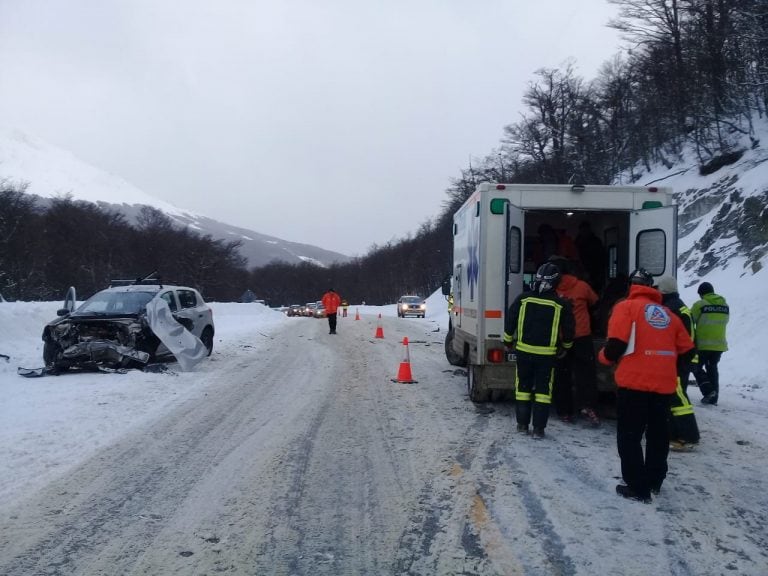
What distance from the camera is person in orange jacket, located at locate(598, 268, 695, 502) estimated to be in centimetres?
499

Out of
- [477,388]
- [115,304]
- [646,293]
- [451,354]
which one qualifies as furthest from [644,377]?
[115,304]

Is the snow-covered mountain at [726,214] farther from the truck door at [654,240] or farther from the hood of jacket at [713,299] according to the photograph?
the truck door at [654,240]

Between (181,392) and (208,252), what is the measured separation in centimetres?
6559

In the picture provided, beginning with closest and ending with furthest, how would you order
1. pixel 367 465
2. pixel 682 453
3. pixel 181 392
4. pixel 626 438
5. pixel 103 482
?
pixel 626 438, pixel 103 482, pixel 367 465, pixel 682 453, pixel 181 392

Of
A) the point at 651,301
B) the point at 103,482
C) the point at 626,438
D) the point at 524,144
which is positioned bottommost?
the point at 103,482

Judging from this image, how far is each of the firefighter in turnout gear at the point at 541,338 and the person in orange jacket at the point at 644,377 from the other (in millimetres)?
1776

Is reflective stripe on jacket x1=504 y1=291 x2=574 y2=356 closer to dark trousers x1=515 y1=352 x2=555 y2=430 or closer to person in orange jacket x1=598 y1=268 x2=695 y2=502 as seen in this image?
dark trousers x1=515 y1=352 x2=555 y2=430

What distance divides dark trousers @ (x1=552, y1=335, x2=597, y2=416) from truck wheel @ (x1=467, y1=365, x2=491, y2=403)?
0.98 metres

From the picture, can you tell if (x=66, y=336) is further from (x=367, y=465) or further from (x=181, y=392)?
(x=367, y=465)

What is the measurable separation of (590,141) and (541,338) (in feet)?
113

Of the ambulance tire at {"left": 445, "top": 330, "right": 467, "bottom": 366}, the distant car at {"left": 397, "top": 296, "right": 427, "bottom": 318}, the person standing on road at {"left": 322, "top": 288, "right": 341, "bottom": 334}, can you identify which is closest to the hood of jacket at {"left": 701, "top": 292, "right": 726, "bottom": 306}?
the ambulance tire at {"left": 445, "top": 330, "right": 467, "bottom": 366}

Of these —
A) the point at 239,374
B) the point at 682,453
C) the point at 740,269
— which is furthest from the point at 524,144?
the point at 682,453

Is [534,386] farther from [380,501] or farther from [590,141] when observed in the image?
[590,141]

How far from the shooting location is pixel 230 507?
199 inches
